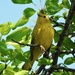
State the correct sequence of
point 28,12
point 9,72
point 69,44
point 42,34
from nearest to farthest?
point 9,72 → point 28,12 → point 69,44 → point 42,34

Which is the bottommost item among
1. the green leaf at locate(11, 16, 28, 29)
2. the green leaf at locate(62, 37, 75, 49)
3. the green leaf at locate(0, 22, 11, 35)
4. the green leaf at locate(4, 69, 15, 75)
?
the green leaf at locate(4, 69, 15, 75)

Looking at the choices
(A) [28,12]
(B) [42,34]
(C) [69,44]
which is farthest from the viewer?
(B) [42,34]

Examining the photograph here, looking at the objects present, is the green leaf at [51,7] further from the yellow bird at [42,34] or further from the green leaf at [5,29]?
the yellow bird at [42,34]

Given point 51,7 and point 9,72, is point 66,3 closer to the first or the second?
point 51,7

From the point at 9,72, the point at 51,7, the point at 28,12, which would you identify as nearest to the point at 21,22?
the point at 28,12

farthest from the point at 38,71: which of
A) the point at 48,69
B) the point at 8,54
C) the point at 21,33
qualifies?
the point at 8,54

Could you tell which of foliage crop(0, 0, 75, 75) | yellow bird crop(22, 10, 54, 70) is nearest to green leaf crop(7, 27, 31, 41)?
foliage crop(0, 0, 75, 75)

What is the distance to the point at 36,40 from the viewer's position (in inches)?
111

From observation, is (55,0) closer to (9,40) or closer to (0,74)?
(9,40)

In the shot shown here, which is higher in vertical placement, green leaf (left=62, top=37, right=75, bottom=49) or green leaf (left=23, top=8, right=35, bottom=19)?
green leaf (left=23, top=8, right=35, bottom=19)

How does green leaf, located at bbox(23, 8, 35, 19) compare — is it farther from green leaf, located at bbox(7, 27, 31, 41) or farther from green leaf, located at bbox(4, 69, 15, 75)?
green leaf, located at bbox(4, 69, 15, 75)

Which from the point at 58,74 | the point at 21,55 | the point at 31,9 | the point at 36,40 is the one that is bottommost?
the point at 58,74

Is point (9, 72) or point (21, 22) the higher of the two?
point (21, 22)

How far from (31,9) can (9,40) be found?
29 centimetres
